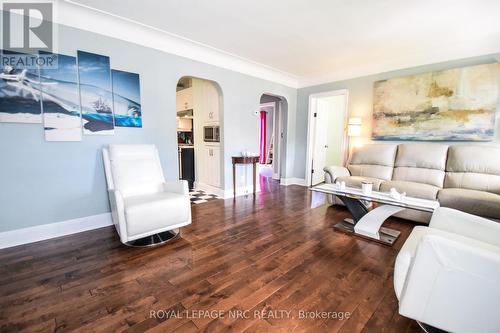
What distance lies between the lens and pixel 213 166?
4258 millimetres

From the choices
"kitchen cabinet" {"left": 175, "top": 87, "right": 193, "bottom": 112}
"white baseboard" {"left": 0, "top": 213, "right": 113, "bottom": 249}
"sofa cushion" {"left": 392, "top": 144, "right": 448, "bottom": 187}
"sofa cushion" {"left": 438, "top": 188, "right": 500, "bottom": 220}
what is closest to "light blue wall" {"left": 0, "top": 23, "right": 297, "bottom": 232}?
"white baseboard" {"left": 0, "top": 213, "right": 113, "bottom": 249}

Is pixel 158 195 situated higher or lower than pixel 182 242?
higher

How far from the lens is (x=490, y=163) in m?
2.78

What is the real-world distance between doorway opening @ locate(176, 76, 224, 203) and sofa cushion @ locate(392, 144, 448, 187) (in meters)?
2.96

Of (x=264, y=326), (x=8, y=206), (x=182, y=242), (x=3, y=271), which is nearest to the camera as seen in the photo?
(x=264, y=326)

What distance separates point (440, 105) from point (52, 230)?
5.35 m

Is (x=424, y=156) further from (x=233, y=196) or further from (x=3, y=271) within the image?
(x=3, y=271)

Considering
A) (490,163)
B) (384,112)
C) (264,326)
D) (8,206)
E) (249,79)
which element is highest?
(249,79)

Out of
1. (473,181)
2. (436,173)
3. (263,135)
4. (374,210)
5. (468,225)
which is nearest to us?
(468,225)

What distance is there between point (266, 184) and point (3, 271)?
14.0ft

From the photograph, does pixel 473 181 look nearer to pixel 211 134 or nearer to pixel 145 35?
pixel 211 134

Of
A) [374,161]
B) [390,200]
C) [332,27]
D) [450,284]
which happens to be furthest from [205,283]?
[374,161]

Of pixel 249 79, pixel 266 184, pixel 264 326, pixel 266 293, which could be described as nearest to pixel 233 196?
pixel 266 184

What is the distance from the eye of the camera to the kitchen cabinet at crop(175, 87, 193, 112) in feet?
16.2
